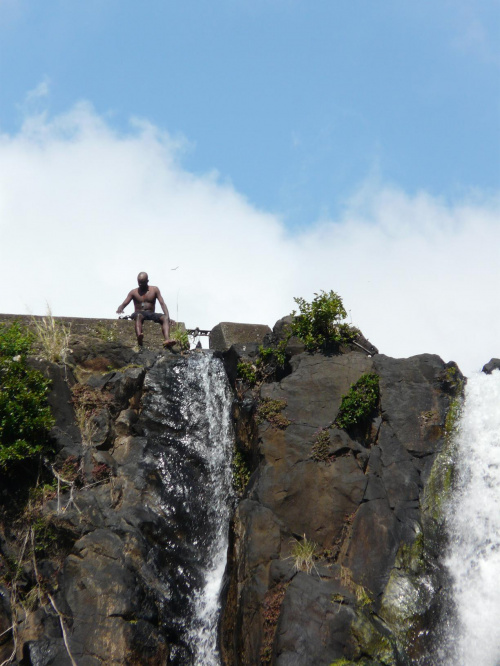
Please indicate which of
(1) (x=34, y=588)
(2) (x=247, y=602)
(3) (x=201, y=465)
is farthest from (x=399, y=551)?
(1) (x=34, y=588)

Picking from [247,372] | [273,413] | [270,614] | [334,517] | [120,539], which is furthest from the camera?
[247,372]

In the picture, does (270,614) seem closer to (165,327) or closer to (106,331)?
(165,327)

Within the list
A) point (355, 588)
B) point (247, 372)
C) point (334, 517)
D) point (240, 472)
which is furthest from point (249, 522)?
point (247, 372)

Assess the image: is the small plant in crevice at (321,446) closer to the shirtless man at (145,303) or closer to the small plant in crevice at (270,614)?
the small plant in crevice at (270,614)

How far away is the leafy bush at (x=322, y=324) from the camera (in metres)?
14.7

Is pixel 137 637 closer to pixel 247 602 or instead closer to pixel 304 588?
pixel 247 602

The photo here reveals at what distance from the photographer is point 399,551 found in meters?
10.9

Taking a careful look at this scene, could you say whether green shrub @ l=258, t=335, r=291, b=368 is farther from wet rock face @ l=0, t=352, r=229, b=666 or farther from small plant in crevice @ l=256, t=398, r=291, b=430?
wet rock face @ l=0, t=352, r=229, b=666

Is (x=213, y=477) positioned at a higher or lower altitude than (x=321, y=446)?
lower

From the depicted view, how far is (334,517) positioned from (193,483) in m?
2.94

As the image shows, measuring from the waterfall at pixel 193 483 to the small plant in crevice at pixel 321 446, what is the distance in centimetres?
200

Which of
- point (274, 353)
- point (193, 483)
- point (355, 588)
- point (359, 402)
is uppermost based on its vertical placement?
point (274, 353)

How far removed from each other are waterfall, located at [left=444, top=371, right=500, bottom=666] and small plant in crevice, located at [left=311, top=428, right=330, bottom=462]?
2343mm

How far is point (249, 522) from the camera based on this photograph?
11141 millimetres
